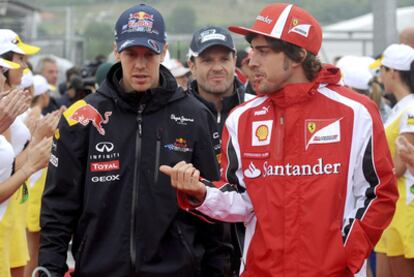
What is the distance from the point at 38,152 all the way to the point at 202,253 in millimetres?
1691

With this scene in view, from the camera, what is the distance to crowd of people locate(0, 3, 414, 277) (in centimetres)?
546

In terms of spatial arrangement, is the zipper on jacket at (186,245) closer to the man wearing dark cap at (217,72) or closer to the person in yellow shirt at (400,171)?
the man wearing dark cap at (217,72)

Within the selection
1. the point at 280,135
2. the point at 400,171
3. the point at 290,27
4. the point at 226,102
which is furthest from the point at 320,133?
the point at 400,171

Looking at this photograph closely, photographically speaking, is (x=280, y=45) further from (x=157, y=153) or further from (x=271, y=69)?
(x=157, y=153)

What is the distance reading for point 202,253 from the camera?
596 centimetres

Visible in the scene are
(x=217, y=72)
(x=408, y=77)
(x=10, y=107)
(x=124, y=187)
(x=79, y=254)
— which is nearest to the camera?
(x=124, y=187)

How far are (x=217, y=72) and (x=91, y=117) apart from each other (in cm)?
243

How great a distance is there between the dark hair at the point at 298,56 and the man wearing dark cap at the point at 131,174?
0.66 metres

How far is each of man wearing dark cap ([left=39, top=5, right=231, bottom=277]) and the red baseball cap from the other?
0.62 meters

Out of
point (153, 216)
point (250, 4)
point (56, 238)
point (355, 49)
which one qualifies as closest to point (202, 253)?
point (153, 216)

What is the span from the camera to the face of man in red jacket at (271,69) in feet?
18.6

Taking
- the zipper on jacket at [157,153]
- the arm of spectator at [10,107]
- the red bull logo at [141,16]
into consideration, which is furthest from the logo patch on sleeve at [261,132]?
the arm of spectator at [10,107]

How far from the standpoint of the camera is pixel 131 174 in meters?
5.84

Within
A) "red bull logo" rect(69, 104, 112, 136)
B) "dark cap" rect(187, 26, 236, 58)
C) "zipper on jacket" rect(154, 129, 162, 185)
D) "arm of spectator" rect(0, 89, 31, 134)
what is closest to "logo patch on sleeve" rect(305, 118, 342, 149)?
"zipper on jacket" rect(154, 129, 162, 185)
